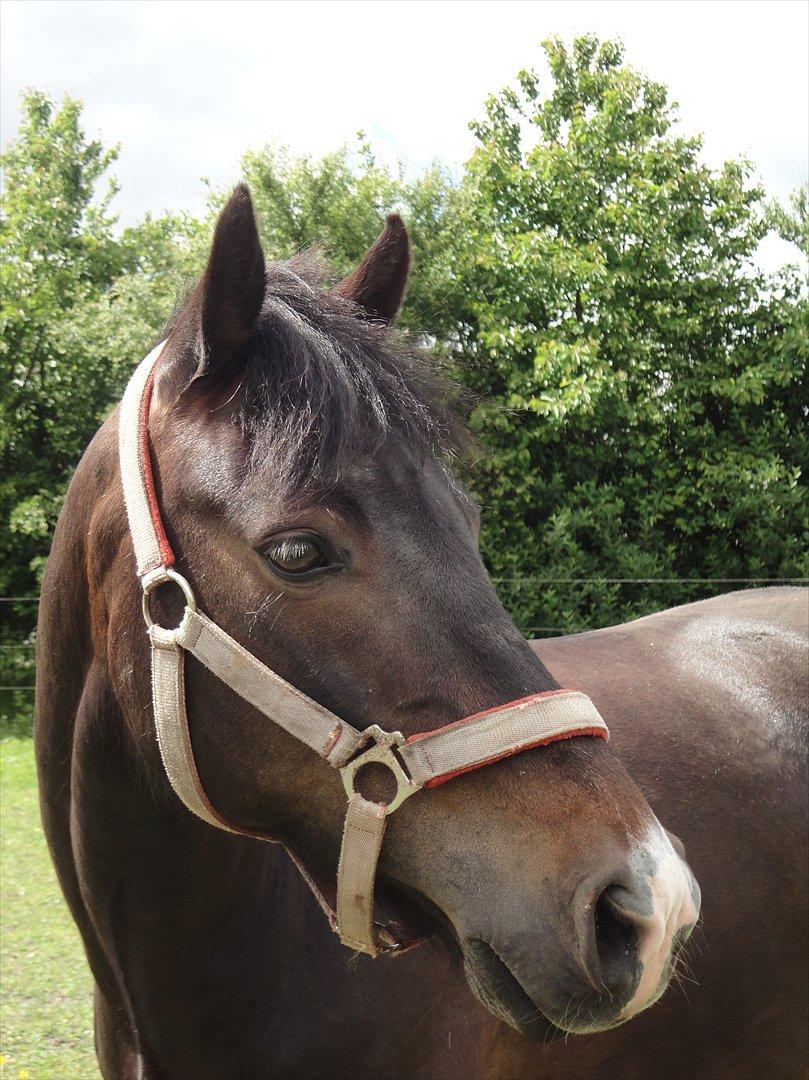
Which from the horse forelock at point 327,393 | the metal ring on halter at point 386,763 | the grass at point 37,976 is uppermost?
the horse forelock at point 327,393

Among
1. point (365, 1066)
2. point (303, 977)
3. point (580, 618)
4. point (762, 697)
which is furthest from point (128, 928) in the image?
point (580, 618)

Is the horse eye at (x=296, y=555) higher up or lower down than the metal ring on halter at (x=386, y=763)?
higher up

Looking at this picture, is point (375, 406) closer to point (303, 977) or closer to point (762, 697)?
point (303, 977)

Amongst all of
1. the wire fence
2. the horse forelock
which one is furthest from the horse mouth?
the wire fence

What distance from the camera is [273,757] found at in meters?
1.50

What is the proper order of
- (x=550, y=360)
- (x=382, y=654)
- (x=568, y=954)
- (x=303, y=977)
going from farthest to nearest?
(x=550, y=360), (x=303, y=977), (x=382, y=654), (x=568, y=954)

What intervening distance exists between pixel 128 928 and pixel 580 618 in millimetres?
8281

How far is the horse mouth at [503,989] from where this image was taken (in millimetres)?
1360

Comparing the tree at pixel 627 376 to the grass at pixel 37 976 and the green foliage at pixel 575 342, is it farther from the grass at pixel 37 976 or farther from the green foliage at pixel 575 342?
the grass at pixel 37 976

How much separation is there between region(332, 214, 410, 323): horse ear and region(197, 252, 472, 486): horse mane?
22 cm

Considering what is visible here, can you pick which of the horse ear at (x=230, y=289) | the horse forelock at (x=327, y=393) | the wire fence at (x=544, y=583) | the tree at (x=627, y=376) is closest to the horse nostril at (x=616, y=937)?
the horse forelock at (x=327, y=393)

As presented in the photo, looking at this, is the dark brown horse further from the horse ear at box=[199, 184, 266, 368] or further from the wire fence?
the wire fence

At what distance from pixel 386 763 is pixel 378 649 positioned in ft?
0.58

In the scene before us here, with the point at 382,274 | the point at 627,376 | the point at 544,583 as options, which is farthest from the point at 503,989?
the point at 627,376
